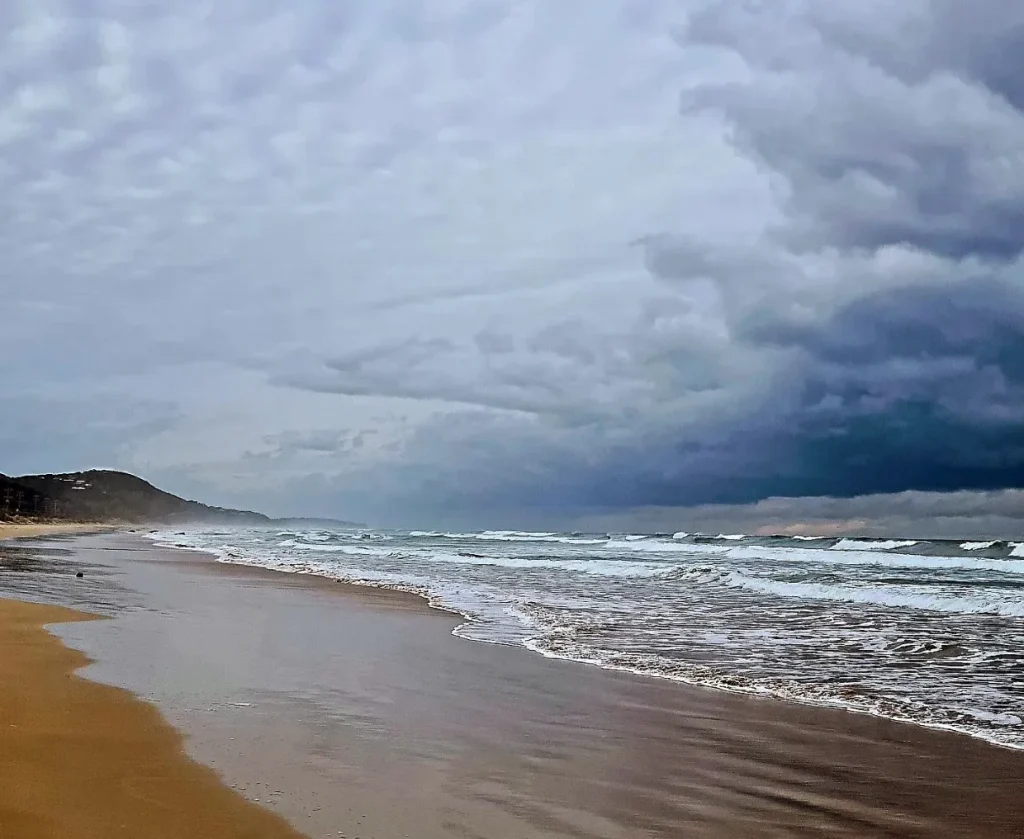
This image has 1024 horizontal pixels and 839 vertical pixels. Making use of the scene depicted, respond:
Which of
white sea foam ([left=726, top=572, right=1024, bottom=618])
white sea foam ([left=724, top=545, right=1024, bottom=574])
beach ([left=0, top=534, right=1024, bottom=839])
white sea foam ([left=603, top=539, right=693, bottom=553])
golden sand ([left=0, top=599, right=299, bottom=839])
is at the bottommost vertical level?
white sea foam ([left=603, top=539, right=693, bottom=553])

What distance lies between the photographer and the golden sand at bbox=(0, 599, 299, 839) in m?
4.25

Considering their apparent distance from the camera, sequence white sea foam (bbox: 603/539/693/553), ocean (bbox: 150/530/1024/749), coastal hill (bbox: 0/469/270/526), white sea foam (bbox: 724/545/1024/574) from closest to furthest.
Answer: ocean (bbox: 150/530/1024/749)
white sea foam (bbox: 724/545/1024/574)
white sea foam (bbox: 603/539/693/553)
coastal hill (bbox: 0/469/270/526)

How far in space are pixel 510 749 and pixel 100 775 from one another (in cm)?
264

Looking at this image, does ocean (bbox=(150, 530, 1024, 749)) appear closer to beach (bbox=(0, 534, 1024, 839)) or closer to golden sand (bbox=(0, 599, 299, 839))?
beach (bbox=(0, 534, 1024, 839))

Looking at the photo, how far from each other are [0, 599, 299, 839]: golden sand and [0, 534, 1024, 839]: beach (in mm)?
70

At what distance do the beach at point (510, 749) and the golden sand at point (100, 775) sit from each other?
0.07 m

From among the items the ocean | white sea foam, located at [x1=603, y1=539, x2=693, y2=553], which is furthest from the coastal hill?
the ocean

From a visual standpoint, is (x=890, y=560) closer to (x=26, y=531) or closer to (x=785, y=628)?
(x=785, y=628)

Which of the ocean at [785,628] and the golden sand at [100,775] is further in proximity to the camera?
the ocean at [785,628]

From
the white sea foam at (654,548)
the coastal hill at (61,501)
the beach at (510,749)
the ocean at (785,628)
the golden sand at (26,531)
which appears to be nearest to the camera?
the beach at (510,749)

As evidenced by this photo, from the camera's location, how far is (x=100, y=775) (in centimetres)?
509

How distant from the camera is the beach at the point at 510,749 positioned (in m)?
4.77

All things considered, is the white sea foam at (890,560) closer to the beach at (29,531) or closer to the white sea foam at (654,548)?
the white sea foam at (654,548)

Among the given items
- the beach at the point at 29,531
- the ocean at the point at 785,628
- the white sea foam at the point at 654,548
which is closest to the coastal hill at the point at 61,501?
the beach at the point at 29,531
